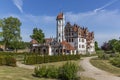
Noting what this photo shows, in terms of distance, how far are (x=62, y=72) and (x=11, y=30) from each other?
68.1 m

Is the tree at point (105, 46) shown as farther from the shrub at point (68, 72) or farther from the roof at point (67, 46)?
the shrub at point (68, 72)

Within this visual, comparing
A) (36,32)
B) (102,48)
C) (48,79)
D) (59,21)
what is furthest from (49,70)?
(102,48)

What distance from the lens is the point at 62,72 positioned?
903 inches

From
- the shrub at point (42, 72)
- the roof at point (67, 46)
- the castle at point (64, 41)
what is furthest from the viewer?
the castle at point (64, 41)

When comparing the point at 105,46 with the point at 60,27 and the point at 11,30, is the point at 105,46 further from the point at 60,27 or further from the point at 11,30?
the point at 11,30

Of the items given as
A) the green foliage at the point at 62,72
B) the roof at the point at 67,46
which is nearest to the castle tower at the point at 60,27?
the roof at the point at 67,46

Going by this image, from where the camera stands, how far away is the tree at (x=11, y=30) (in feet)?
284

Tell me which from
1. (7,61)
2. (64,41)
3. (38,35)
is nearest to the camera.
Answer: (7,61)

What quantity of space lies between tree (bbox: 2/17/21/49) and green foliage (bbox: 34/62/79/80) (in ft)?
213

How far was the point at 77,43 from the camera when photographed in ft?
283

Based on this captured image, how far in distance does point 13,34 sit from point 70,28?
2183 centimetres

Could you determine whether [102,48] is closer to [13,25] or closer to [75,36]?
[75,36]

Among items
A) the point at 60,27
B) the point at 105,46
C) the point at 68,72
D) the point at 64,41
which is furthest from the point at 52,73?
the point at 105,46

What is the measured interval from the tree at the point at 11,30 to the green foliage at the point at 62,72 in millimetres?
64843
